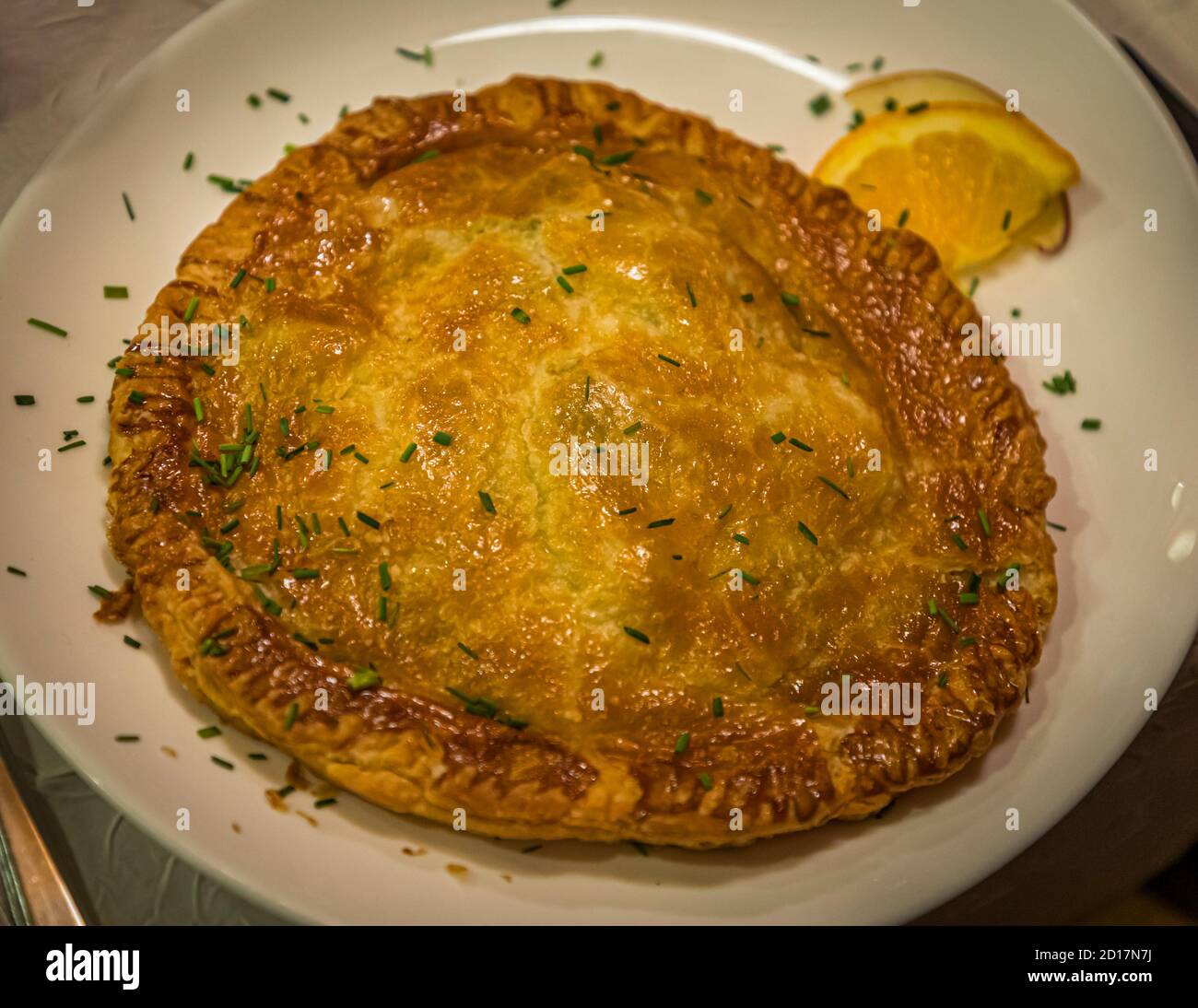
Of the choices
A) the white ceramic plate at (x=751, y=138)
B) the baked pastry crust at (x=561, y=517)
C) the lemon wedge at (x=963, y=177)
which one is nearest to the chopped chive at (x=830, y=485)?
the baked pastry crust at (x=561, y=517)

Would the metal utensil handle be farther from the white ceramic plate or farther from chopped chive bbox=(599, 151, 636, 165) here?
chopped chive bbox=(599, 151, 636, 165)

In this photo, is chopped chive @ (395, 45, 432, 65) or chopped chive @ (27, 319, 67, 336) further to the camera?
chopped chive @ (395, 45, 432, 65)

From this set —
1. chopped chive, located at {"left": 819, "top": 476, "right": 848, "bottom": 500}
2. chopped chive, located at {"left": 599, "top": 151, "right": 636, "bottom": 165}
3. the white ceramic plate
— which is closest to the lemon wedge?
the white ceramic plate

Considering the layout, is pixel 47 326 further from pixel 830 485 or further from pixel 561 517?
pixel 830 485

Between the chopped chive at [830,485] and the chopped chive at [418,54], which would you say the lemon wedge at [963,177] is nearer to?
the chopped chive at [830,485]

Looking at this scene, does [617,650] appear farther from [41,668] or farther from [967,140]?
[967,140]

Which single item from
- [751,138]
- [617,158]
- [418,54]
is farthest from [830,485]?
[418,54]

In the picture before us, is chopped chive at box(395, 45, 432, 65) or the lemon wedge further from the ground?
chopped chive at box(395, 45, 432, 65)
